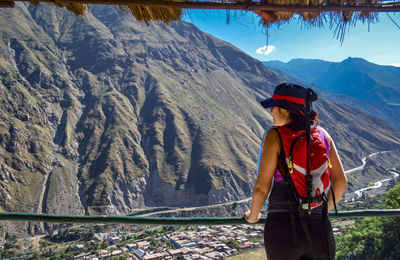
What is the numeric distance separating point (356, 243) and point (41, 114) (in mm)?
112575

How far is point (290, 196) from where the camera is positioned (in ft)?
4.80

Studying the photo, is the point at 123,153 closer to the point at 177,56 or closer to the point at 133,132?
the point at 133,132

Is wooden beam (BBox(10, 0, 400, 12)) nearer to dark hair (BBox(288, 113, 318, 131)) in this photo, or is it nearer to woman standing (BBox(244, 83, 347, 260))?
woman standing (BBox(244, 83, 347, 260))

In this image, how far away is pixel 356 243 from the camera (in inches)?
145

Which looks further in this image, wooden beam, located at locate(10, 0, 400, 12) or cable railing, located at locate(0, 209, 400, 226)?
wooden beam, located at locate(10, 0, 400, 12)

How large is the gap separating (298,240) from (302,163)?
0.40 meters

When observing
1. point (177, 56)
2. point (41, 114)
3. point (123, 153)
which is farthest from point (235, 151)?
point (177, 56)

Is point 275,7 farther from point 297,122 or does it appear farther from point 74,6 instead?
point 74,6

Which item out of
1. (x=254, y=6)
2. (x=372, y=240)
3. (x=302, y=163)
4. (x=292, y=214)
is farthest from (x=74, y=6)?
(x=372, y=240)

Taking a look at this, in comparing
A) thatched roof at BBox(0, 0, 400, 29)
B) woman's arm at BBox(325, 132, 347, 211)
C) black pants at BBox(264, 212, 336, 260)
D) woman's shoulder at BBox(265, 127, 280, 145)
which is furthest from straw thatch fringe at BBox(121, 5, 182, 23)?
black pants at BBox(264, 212, 336, 260)

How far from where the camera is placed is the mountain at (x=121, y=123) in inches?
3137

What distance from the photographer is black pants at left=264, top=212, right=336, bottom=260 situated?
143 cm

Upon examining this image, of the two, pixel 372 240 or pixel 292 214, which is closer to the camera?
pixel 292 214

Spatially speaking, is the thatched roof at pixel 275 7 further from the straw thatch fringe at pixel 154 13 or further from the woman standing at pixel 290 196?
the woman standing at pixel 290 196
